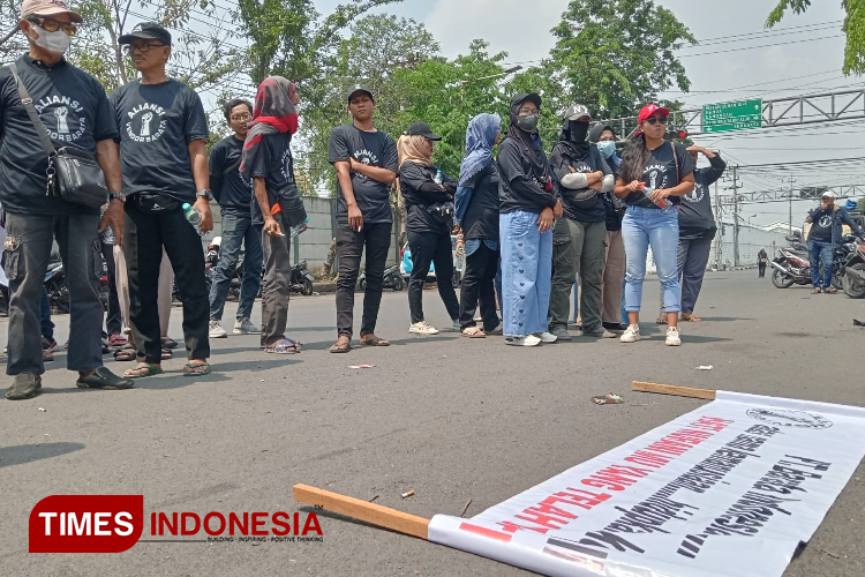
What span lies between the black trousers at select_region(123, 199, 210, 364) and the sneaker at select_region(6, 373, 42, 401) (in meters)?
0.81

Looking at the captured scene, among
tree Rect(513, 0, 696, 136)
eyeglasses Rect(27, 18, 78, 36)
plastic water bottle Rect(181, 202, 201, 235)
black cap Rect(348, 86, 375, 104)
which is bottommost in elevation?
plastic water bottle Rect(181, 202, 201, 235)

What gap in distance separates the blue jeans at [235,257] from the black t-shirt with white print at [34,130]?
288 centimetres

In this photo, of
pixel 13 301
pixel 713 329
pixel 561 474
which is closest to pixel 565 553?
pixel 561 474

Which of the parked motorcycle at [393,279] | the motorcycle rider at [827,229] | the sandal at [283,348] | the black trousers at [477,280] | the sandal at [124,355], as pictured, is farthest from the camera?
the parked motorcycle at [393,279]

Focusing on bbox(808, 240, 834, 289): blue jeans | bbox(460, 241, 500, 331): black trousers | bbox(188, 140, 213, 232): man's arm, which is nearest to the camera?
bbox(188, 140, 213, 232): man's arm

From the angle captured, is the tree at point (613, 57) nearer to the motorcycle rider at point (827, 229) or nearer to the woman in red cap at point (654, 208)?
the motorcycle rider at point (827, 229)

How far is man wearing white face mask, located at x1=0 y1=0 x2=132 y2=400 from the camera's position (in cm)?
416

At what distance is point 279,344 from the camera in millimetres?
5887

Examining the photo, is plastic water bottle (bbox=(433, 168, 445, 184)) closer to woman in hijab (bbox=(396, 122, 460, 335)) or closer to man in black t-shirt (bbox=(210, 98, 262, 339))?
woman in hijab (bbox=(396, 122, 460, 335))

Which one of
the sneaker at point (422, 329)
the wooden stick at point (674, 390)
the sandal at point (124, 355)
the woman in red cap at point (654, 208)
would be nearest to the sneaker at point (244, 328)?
the sneaker at point (422, 329)

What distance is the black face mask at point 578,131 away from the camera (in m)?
6.76

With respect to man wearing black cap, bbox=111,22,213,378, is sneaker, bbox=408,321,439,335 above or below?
below

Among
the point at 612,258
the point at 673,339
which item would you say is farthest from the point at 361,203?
the point at 673,339

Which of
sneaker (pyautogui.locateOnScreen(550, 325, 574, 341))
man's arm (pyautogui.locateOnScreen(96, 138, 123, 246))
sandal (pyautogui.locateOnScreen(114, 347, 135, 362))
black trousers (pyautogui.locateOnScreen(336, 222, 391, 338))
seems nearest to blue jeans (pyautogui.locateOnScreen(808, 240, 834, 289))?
→ sneaker (pyautogui.locateOnScreen(550, 325, 574, 341))
